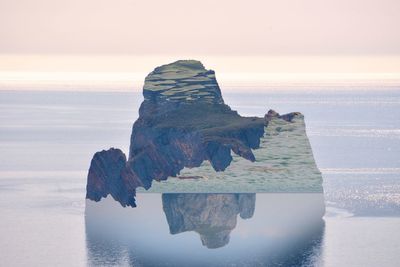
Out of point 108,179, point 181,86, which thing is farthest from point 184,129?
point 108,179

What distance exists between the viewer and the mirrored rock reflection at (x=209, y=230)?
11888 cm

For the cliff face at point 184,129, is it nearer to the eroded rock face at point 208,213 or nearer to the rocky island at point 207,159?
the rocky island at point 207,159

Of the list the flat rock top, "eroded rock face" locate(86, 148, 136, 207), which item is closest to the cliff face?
the flat rock top

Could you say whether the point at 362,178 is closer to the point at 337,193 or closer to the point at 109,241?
the point at 337,193

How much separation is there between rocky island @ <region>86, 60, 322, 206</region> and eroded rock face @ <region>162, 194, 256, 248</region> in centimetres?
147

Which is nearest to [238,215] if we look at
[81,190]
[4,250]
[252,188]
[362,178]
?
[252,188]

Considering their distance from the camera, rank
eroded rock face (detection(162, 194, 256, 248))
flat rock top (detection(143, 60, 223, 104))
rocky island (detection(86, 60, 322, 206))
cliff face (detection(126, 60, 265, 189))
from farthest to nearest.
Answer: flat rock top (detection(143, 60, 223, 104)) < cliff face (detection(126, 60, 265, 189)) < rocky island (detection(86, 60, 322, 206)) < eroded rock face (detection(162, 194, 256, 248))

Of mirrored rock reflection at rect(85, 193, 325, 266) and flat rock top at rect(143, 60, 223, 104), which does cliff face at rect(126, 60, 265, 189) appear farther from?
mirrored rock reflection at rect(85, 193, 325, 266)

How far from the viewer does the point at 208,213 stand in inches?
4938

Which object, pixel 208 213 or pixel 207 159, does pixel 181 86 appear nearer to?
pixel 207 159

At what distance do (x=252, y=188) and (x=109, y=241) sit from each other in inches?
485

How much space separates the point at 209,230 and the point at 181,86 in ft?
58.1

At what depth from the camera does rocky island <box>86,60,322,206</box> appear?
129 meters

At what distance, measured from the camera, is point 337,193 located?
150500 millimetres
